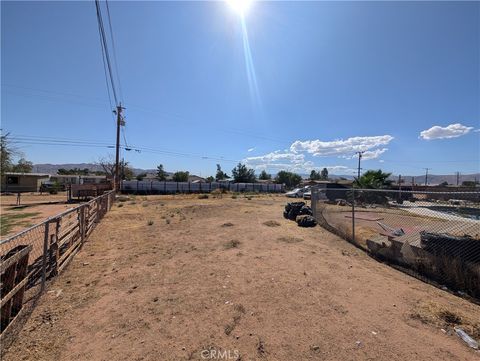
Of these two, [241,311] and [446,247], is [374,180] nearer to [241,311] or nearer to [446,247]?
[446,247]

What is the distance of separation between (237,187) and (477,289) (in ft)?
184

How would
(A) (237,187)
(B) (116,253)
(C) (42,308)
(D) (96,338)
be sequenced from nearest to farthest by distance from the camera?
(D) (96,338) → (C) (42,308) → (B) (116,253) → (A) (237,187)

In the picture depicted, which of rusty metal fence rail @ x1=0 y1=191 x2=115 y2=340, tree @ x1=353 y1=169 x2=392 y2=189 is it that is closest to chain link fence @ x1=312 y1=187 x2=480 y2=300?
rusty metal fence rail @ x1=0 y1=191 x2=115 y2=340

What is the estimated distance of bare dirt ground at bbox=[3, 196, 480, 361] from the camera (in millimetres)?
3123

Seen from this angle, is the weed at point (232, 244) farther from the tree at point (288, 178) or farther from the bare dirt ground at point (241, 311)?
the tree at point (288, 178)

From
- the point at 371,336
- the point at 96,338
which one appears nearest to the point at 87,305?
the point at 96,338

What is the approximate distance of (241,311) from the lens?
401cm

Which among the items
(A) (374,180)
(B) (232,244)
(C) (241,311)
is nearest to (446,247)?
(C) (241,311)

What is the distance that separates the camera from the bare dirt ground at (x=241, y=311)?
3.12 m

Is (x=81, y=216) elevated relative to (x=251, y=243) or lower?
elevated

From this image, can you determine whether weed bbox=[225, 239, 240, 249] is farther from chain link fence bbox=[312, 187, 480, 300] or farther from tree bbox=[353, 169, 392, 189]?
tree bbox=[353, 169, 392, 189]

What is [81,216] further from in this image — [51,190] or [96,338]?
[51,190]

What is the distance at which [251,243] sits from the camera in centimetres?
839

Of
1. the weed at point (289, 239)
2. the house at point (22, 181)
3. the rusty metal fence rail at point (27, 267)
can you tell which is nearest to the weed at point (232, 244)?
the weed at point (289, 239)
